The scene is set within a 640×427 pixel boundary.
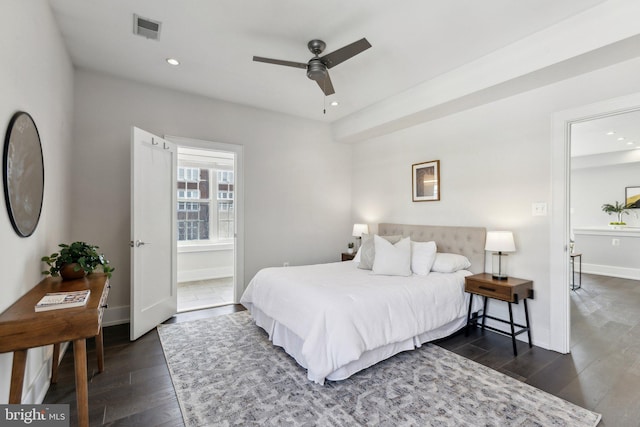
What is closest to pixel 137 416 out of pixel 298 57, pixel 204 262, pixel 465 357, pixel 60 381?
pixel 60 381

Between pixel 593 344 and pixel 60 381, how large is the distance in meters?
4.75

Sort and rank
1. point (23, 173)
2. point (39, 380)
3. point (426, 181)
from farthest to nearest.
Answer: point (426, 181) < point (39, 380) < point (23, 173)

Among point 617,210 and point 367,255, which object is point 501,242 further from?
point 617,210

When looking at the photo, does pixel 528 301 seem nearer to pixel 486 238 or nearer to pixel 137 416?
pixel 486 238

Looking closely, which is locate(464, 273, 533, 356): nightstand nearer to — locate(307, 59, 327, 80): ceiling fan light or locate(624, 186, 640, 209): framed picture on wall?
locate(307, 59, 327, 80): ceiling fan light

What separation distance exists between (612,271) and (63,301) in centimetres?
870

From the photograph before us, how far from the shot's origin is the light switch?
9.47 feet

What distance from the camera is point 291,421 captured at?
182 cm

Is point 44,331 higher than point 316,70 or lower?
lower

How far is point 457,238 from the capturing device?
11.7 ft

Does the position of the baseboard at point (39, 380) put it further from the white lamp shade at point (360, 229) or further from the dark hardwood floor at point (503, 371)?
the white lamp shade at point (360, 229)

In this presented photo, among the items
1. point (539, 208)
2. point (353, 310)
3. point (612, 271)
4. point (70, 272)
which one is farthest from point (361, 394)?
point (612, 271)

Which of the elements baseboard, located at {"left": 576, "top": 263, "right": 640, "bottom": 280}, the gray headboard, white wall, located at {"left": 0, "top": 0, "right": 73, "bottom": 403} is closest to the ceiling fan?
white wall, located at {"left": 0, "top": 0, "right": 73, "bottom": 403}

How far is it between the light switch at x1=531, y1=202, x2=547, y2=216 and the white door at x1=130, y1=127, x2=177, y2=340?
13.3 feet
